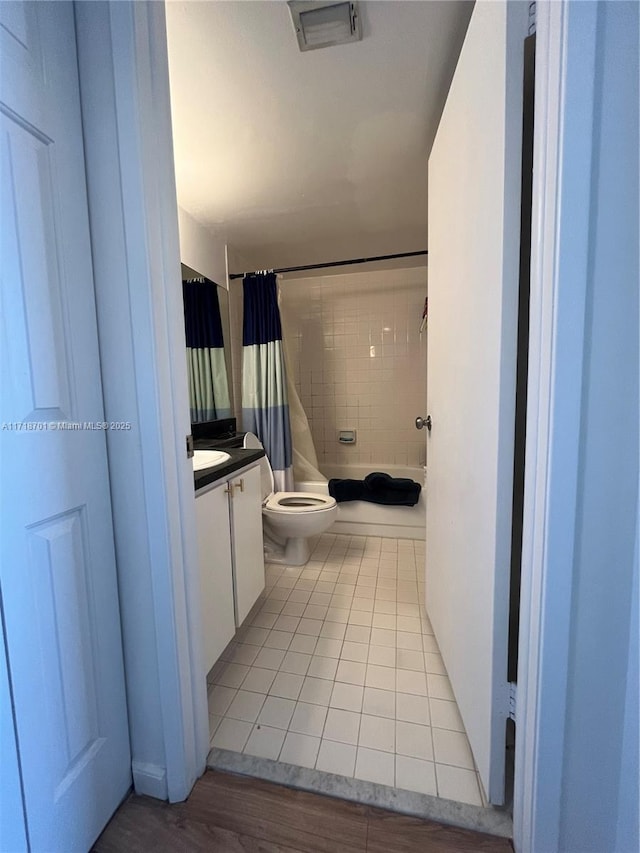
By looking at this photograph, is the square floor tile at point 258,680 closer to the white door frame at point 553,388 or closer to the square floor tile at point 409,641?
the square floor tile at point 409,641

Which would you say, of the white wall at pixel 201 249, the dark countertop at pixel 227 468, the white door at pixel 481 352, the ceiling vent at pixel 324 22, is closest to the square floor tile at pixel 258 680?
the white door at pixel 481 352

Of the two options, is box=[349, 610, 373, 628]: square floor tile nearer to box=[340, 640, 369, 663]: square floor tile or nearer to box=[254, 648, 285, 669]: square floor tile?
box=[340, 640, 369, 663]: square floor tile

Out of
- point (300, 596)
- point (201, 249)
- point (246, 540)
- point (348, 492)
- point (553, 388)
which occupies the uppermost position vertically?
point (201, 249)

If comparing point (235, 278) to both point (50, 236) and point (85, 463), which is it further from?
point (85, 463)

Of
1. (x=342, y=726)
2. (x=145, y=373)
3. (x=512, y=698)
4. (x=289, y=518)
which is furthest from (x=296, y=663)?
(x=145, y=373)

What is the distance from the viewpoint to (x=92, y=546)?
73 cm

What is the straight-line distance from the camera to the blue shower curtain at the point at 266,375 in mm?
2303

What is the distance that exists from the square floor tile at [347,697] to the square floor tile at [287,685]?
0.42ft

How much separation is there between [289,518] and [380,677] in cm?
85

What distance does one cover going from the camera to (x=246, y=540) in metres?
1.34

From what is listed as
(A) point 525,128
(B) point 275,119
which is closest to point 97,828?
(A) point 525,128

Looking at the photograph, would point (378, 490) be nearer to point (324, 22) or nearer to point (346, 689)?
point (346, 689)

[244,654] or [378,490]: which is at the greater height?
[378,490]

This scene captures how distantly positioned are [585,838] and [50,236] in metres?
1.64
